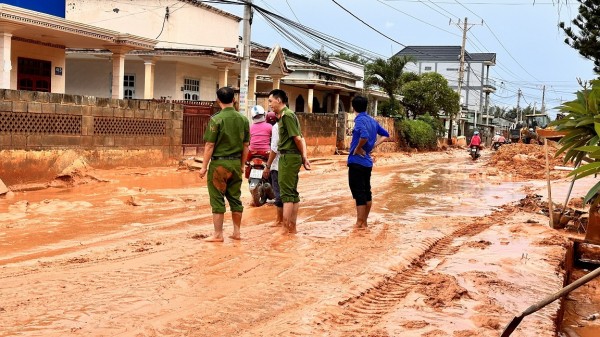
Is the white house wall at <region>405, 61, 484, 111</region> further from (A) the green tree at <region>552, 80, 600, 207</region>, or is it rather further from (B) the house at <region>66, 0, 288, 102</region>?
(A) the green tree at <region>552, 80, 600, 207</region>

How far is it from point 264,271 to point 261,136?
13.8ft

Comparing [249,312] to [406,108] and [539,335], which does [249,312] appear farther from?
[406,108]

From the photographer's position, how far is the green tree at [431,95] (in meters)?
43.3

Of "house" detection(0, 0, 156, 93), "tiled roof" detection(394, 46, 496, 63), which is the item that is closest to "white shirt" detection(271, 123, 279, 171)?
"house" detection(0, 0, 156, 93)

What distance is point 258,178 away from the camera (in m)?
9.98

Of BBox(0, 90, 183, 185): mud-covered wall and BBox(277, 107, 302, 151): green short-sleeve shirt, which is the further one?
BBox(0, 90, 183, 185): mud-covered wall

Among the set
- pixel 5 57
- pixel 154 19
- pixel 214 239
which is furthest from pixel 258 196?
pixel 154 19

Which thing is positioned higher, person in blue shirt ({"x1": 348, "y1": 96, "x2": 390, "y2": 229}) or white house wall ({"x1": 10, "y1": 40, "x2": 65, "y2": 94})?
white house wall ({"x1": 10, "y1": 40, "x2": 65, "y2": 94})

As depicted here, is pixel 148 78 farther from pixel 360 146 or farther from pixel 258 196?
pixel 360 146

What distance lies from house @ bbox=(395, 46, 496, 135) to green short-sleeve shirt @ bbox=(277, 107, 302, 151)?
71.2 metres

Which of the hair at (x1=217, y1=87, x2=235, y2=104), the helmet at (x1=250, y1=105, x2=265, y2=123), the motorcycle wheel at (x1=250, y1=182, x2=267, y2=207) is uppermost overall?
the hair at (x1=217, y1=87, x2=235, y2=104)

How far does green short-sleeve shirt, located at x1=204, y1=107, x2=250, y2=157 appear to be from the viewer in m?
6.90

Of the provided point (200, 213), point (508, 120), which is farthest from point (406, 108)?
point (508, 120)

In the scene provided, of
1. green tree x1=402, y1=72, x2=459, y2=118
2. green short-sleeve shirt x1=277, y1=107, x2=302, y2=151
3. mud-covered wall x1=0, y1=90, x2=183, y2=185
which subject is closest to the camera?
green short-sleeve shirt x1=277, y1=107, x2=302, y2=151
